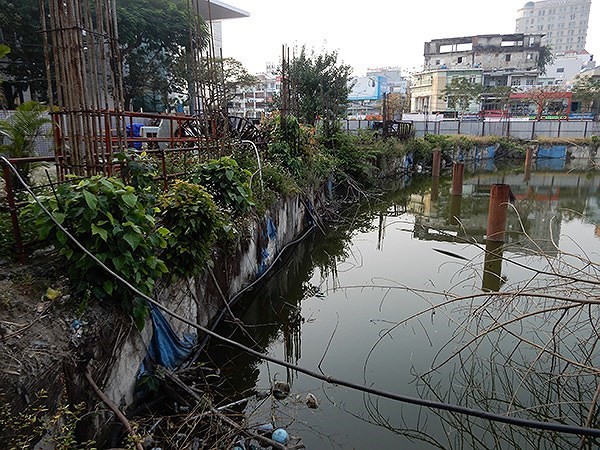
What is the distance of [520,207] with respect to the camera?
14.1 meters

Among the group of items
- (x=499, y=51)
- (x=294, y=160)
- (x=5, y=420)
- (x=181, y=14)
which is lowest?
(x=5, y=420)

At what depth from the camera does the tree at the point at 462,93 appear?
3969 cm

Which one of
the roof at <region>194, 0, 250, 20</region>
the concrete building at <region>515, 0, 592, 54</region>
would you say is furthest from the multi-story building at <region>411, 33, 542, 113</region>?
the concrete building at <region>515, 0, 592, 54</region>

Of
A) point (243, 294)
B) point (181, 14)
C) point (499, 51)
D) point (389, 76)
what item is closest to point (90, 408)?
point (243, 294)

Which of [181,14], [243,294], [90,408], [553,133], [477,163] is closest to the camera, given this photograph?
[90,408]

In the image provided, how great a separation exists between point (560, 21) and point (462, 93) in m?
79.3

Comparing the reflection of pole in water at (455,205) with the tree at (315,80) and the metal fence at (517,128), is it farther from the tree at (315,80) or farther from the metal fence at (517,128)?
the metal fence at (517,128)

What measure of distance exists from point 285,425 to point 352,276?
13.7ft

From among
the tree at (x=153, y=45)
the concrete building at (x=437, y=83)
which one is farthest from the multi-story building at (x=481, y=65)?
the tree at (x=153, y=45)

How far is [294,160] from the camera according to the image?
10.4m

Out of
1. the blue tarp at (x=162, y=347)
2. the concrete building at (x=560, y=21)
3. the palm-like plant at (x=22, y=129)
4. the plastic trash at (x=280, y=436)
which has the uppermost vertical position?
the concrete building at (x=560, y=21)

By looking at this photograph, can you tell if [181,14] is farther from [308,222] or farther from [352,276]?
[352,276]

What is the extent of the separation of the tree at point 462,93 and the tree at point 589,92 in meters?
8.02

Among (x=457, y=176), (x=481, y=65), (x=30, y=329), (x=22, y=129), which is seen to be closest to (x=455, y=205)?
(x=457, y=176)
